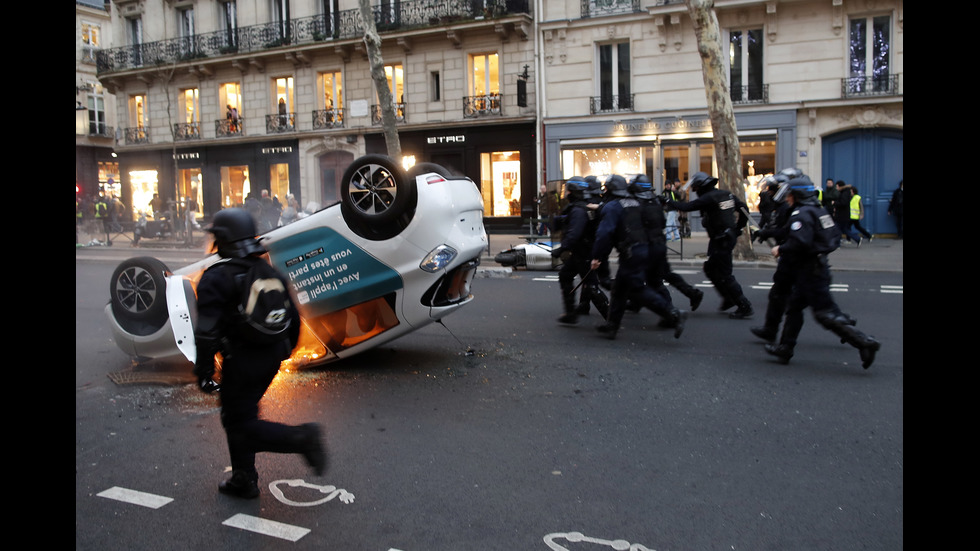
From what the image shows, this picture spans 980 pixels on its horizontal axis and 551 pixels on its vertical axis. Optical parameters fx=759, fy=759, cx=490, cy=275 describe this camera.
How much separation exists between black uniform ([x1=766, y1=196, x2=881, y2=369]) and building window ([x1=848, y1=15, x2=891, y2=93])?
1665 cm

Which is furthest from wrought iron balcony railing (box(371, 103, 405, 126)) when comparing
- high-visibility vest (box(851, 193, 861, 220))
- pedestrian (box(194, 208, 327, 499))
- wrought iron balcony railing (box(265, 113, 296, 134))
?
pedestrian (box(194, 208, 327, 499))

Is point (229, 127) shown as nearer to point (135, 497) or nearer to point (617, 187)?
point (617, 187)

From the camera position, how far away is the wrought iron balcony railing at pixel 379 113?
86.2ft

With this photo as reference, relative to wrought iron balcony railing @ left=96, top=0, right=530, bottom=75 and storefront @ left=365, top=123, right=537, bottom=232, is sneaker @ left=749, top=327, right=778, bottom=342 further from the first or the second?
wrought iron balcony railing @ left=96, top=0, right=530, bottom=75

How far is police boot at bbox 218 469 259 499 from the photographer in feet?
13.0

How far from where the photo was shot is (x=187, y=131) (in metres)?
30.9

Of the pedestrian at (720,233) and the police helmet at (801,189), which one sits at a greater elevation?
the police helmet at (801,189)

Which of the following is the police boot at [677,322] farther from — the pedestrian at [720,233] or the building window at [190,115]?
the building window at [190,115]

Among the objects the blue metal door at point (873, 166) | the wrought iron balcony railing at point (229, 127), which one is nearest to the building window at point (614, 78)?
the blue metal door at point (873, 166)

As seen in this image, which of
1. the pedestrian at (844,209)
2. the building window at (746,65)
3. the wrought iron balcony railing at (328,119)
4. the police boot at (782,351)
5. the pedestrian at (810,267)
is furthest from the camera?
the wrought iron balcony railing at (328,119)

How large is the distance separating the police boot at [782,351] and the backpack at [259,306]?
4530 mm

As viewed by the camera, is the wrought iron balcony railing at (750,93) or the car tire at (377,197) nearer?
the car tire at (377,197)

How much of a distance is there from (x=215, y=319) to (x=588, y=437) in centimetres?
242

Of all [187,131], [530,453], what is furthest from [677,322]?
[187,131]
